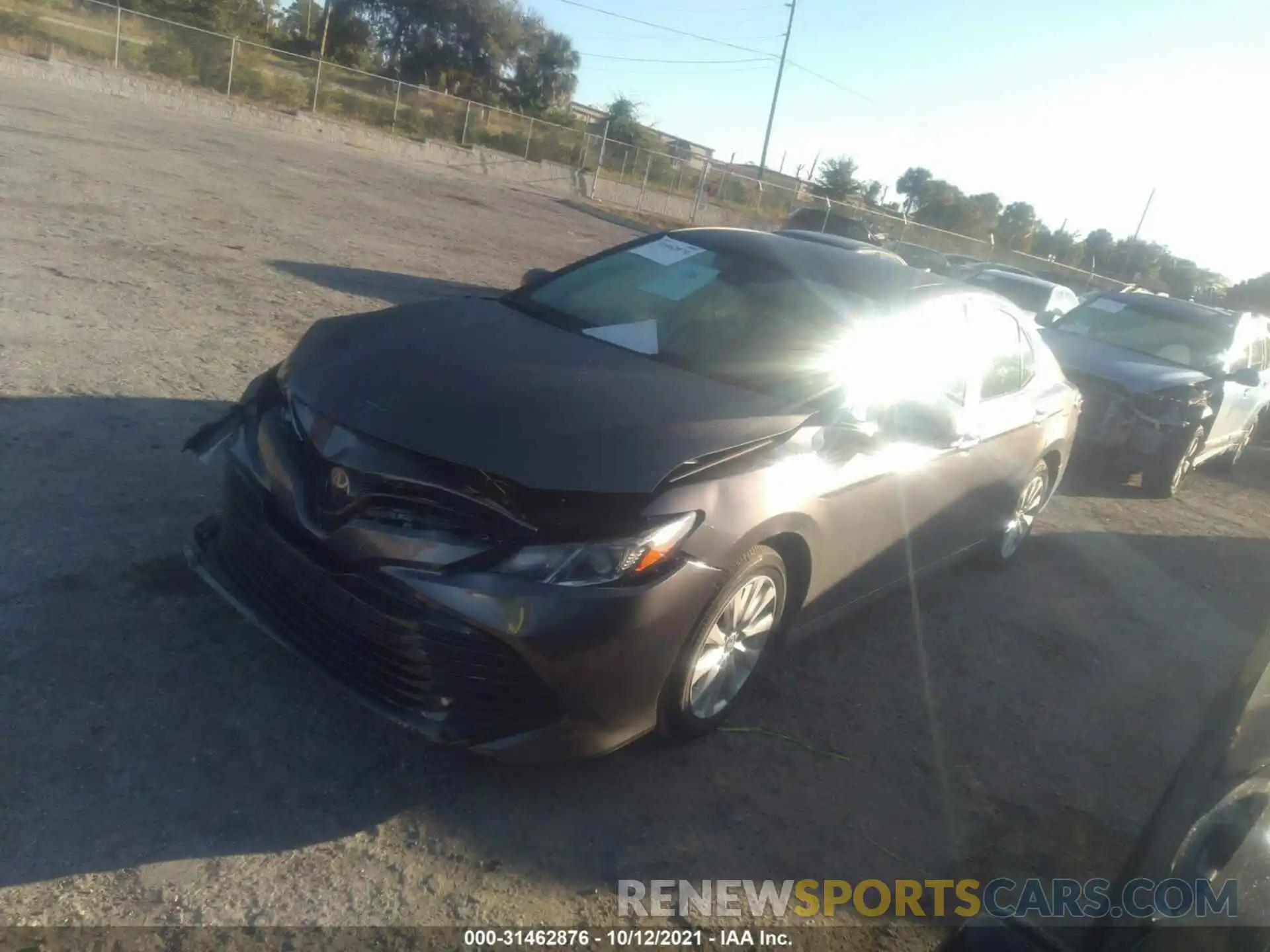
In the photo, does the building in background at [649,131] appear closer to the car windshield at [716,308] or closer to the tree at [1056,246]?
the tree at [1056,246]

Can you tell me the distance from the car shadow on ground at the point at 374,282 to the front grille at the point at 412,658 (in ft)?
21.2

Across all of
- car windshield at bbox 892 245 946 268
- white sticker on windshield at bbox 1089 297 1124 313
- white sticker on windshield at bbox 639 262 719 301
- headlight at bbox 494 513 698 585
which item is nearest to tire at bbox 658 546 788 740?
headlight at bbox 494 513 698 585

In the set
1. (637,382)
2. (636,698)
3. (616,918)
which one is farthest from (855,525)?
(616,918)

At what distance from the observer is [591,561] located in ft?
9.75

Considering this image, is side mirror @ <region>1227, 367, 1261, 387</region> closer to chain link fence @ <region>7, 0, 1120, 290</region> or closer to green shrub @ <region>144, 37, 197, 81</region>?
chain link fence @ <region>7, 0, 1120, 290</region>

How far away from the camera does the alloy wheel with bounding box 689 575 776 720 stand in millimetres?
3471

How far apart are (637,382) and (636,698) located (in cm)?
116

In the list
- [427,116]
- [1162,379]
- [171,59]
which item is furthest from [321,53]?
[1162,379]

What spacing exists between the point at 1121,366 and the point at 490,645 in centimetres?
805

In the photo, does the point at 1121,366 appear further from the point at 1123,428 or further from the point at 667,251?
the point at 667,251

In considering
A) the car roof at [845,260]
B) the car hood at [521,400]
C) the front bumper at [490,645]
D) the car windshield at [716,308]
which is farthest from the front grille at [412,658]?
the car roof at [845,260]

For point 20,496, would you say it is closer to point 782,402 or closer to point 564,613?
point 564,613

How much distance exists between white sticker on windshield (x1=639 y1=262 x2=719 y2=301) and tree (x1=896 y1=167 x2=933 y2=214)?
77.7m

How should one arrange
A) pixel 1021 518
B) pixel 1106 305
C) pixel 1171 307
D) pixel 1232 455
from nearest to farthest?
1. pixel 1021 518
2. pixel 1171 307
3. pixel 1106 305
4. pixel 1232 455
